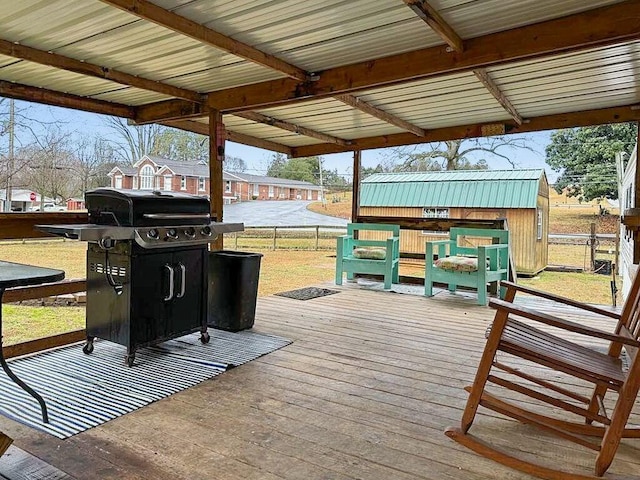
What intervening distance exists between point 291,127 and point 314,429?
3.90 m

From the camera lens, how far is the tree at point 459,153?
7371mm

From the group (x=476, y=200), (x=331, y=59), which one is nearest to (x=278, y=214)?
(x=476, y=200)

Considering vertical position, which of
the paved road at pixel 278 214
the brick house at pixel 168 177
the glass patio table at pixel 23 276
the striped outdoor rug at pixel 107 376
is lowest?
the striped outdoor rug at pixel 107 376

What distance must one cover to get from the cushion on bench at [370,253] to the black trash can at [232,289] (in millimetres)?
2349

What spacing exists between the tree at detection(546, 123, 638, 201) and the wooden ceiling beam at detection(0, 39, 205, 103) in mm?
6650

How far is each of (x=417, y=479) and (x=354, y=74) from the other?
8.94 ft

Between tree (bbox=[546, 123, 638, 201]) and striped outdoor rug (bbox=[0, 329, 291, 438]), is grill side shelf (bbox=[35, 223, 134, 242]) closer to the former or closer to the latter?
striped outdoor rug (bbox=[0, 329, 291, 438])

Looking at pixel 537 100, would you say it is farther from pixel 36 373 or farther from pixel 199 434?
pixel 36 373

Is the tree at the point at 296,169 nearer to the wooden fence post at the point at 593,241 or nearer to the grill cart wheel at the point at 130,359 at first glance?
the wooden fence post at the point at 593,241

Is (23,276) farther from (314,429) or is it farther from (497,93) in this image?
(497,93)

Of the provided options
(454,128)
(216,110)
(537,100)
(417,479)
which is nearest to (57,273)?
(417,479)

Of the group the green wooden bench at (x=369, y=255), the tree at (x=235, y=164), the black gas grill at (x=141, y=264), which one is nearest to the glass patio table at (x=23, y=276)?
the black gas grill at (x=141, y=264)

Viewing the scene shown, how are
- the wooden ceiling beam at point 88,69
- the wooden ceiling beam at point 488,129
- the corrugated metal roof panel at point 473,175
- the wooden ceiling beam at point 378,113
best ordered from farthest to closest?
the corrugated metal roof panel at point 473,175, the wooden ceiling beam at point 488,129, the wooden ceiling beam at point 378,113, the wooden ceiling beam at point 88,69

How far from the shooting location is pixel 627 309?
2104 millimetres
